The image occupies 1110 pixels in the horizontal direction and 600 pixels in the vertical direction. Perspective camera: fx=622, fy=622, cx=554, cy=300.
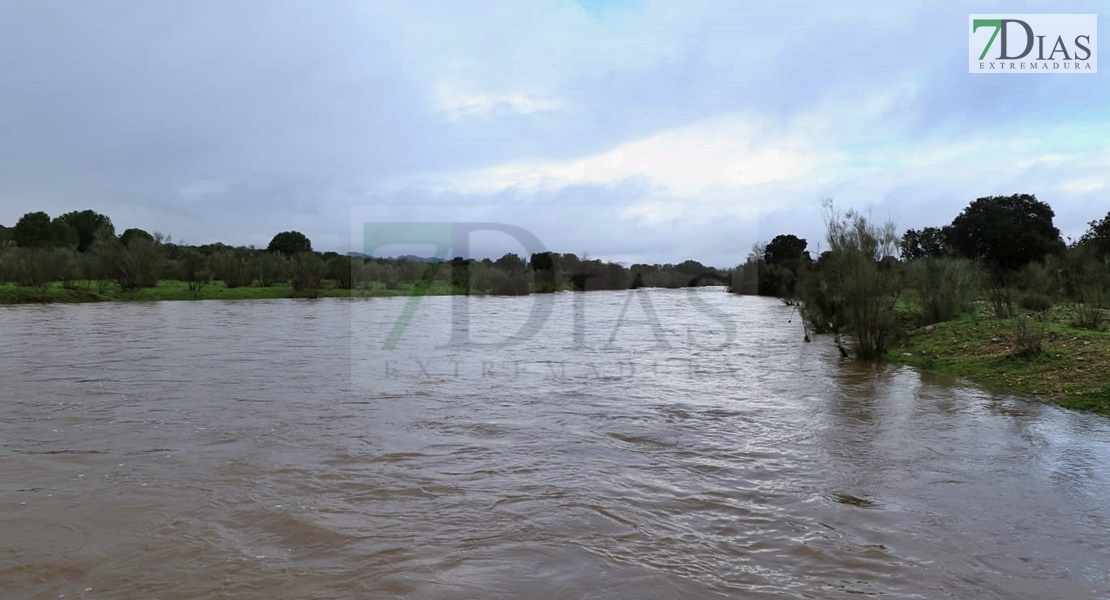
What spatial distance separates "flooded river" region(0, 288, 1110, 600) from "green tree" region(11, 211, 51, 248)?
50.0m

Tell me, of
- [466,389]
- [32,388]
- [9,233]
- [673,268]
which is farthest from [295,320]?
[673,268]

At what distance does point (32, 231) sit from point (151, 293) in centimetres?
2840

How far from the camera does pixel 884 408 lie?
840 cm

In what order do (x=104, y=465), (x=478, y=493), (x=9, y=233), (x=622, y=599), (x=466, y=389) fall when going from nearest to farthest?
(x=622, y=599) < (x=478, y=493) < (x=104, y=465) < (x=466, y=389) < (x=9, y=233)

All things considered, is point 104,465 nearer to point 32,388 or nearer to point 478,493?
point 478,493

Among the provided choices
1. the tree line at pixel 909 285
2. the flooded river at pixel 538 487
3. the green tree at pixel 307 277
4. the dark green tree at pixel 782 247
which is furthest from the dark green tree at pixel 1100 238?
the green tree at pixel 307 277

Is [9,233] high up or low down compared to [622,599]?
up

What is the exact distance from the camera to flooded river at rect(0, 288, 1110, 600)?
3461 millimetres

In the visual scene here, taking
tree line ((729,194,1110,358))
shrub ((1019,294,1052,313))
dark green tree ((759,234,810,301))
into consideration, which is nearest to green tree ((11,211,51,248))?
dark green tree ((759,234,810,301))

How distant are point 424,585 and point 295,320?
21.1m

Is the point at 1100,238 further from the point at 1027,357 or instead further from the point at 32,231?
the point at 32,231

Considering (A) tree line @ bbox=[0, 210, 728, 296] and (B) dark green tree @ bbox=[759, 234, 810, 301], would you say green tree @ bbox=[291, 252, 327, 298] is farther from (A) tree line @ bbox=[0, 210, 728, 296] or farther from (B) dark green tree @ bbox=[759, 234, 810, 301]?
(B) dark green tree @ bbox=[759, 234, 810, 301]

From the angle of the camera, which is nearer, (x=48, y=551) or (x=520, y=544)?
(x=48, y=551)

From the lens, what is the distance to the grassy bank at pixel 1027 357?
873cm
